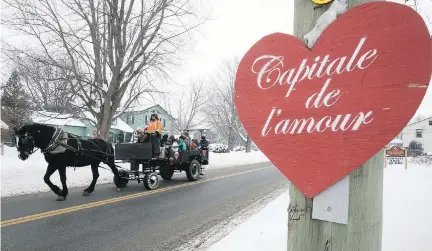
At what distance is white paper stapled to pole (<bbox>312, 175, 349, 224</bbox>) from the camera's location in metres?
1.27

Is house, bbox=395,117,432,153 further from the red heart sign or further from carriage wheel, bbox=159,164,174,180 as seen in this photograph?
the red heart sign

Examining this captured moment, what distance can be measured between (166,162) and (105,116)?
634 cm

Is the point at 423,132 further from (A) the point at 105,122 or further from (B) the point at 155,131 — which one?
(B) the point at 155,131

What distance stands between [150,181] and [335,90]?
874cm

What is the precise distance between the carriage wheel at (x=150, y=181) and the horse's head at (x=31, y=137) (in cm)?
296

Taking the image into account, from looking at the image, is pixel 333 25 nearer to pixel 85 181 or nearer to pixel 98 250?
pixel 98 250

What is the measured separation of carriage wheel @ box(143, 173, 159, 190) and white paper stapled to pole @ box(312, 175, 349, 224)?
849 cm

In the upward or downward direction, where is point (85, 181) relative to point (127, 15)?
downward

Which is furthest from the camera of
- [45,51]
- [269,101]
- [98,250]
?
[45,51]

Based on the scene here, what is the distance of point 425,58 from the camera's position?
1.15 metres

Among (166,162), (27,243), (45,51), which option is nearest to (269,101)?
(27,243)

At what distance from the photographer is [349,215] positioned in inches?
50.1

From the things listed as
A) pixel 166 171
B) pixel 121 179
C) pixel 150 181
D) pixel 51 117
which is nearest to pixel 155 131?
pixel 150 181

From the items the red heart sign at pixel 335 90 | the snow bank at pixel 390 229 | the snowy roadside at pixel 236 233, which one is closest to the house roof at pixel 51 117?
the snowy roadside at pixel 236 233
